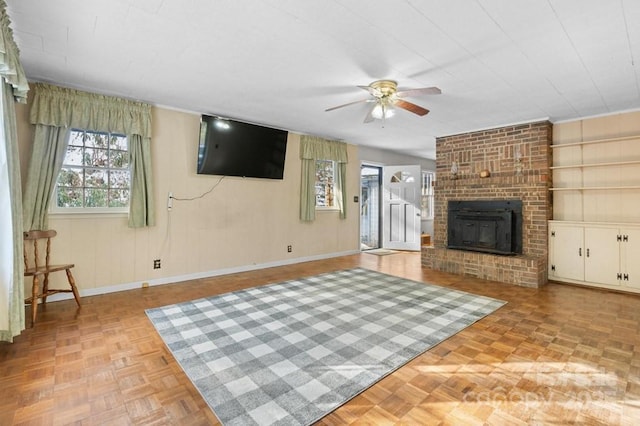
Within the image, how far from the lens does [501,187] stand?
4.78 metres

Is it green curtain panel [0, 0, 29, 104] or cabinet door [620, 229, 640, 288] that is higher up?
green curtain panel [0, 0, 29, 104]

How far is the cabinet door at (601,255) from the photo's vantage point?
388 cm

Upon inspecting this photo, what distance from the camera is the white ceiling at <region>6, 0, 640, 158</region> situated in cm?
202

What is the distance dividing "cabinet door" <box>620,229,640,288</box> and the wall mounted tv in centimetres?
492

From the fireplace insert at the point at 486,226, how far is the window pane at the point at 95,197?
17.3ft

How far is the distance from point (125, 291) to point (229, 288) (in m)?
1.27

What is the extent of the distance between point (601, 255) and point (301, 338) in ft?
13.9

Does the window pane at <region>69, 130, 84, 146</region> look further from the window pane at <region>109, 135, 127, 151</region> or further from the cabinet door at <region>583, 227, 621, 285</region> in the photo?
the cabinet door at <region>583, 227, 621, 285</region>

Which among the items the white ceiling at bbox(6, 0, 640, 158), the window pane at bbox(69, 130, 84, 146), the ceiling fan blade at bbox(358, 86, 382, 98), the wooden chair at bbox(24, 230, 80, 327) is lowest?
the wooden chair at bbox(24, 230, 80, 327)

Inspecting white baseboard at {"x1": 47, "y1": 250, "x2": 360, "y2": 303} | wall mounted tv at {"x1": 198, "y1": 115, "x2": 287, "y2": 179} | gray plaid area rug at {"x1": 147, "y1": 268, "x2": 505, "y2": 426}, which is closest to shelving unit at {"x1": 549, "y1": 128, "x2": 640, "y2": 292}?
gray plaid area rug at {"x1": 147, "y1": 268, "x2": 505, "y2": 426}

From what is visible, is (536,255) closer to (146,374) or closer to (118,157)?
(146,374)

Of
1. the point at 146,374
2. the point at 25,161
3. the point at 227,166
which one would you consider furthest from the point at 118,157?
the point at 146,374

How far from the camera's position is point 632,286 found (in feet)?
12.4

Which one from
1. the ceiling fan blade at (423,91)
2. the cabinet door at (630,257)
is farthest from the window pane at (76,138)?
the cabinet door at (630,257)
